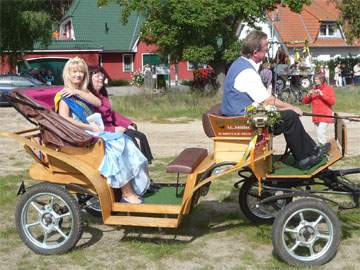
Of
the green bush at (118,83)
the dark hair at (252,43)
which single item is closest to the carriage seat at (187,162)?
the dark hair at (252,43)

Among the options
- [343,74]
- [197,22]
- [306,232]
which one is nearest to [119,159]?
[306,232]

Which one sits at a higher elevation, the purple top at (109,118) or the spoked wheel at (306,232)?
the purple top at (109,118)

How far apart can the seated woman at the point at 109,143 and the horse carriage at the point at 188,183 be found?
96 mm

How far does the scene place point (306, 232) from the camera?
5.08 metres

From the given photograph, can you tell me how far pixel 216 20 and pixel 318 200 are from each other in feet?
55.8

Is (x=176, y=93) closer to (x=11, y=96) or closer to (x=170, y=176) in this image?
(x=170, y=176)

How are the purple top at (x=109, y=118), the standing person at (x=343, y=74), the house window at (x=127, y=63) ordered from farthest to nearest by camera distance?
the house window at (x=127, y=63)
the standing person at (x=343, y=74)
the purple top at (x=109, y=118)

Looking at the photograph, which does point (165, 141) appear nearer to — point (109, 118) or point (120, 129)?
point (109, 118)

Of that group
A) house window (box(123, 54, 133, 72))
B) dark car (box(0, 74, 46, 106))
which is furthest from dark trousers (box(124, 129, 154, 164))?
house window (box(123, 54, 133, 72))

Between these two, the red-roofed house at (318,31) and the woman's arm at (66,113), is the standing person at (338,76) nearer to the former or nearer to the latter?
the red-roofed house at (318,31)

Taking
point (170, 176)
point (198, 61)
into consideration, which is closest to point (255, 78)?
point (170, 176)

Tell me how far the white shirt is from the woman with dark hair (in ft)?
4.07

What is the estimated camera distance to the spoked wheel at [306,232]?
4.96 metres

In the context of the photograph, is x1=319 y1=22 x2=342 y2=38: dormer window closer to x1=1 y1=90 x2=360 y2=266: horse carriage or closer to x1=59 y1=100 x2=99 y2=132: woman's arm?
x1=1 y1=90 x2=360 y2=266: horse carriage
